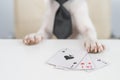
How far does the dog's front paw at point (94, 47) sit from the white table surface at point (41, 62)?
0.02 m

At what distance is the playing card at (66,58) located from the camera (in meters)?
0.90

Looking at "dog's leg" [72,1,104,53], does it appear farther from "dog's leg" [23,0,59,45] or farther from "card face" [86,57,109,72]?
"card face" [86,57,109,72]

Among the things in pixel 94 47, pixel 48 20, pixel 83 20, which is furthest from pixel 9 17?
pixel 94 47

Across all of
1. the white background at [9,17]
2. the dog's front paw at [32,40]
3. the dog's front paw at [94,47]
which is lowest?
the white background at [9,17]

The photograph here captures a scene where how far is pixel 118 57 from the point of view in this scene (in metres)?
0.94

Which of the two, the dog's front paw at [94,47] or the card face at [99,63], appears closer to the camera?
the card face at [99,63]

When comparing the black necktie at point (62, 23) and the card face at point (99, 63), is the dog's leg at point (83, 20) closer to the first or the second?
the black necktie at point (62, 23)

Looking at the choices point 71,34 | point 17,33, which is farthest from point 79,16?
point 17,33

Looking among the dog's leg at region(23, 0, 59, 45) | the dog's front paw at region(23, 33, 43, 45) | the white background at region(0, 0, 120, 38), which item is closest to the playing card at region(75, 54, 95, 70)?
the dog's front paw at region(23, 33, 43, 45)

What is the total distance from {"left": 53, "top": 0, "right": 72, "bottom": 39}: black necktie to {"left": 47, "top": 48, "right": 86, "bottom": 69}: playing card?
0.27 meters

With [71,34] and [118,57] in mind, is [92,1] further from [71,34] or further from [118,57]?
[118,57]

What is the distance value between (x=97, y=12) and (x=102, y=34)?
0.47 ft

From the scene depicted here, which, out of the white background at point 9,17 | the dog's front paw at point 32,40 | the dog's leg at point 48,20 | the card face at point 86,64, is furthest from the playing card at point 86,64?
the white background at point 9,17

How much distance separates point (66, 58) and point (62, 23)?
357mm
